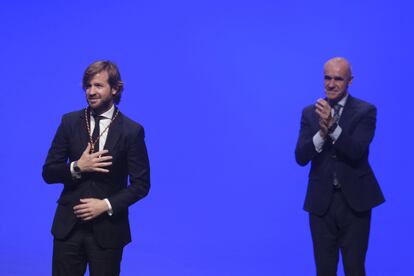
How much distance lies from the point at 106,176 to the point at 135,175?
0.11 metres

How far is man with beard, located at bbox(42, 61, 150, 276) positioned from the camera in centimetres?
278

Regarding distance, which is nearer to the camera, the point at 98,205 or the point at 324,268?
the point at 98,205

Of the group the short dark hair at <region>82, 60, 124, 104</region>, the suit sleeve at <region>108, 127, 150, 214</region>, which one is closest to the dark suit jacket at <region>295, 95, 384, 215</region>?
the suit sleeve at <region>108, 127, 150, 214</region>

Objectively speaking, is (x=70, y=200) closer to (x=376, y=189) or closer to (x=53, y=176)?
(x=53, y=176)

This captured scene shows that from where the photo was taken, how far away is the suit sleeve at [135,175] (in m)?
2.82

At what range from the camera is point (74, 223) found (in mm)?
2779

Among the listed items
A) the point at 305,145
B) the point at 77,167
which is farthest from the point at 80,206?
the point at 305,145

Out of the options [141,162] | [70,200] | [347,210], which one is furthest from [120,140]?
[347,210]

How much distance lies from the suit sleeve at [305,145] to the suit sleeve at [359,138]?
0.11 metres

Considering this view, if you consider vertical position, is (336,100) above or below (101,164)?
above

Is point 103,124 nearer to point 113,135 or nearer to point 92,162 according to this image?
point 113,135

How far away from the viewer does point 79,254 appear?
2.81 m

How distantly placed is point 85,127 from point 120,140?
Answer: 146mm

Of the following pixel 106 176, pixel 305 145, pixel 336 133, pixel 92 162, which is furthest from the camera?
pixel 305 145
